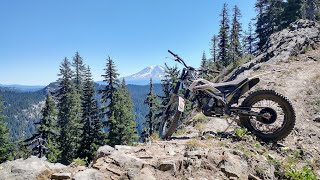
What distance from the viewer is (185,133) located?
8.65 meters

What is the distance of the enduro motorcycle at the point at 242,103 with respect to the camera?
7.44 metres

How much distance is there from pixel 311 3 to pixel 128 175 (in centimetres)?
4984

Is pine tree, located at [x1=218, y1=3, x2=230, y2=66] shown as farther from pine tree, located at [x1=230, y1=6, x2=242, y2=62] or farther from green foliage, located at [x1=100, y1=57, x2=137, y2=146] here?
green foliage, located at [x1=100, y1=57, x2=137, y2=146]

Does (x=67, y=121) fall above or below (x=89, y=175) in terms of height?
below

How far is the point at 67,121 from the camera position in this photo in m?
49.4

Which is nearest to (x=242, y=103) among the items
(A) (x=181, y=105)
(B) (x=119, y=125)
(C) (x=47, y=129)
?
(A) (x=181, y=105)

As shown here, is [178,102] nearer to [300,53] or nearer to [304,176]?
[304,176]

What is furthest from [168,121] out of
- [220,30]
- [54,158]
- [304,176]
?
[220,30]

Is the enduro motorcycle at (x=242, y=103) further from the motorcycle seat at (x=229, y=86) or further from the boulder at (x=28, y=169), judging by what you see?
the boulder at (x=28, y=169)

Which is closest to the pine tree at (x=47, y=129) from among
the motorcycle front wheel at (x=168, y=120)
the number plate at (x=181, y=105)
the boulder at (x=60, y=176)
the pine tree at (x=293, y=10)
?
the motorcycle front wheel at (x=168, y=120)

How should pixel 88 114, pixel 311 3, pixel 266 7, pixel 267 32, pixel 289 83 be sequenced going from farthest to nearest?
pixel 266 7, pixel 267 32, pixel 311 3, pixel 88 114, pixel 289 83

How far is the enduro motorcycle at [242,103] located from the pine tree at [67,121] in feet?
120

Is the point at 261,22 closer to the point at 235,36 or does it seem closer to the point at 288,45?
the point at 235,36

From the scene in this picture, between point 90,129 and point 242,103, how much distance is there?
35509mm
